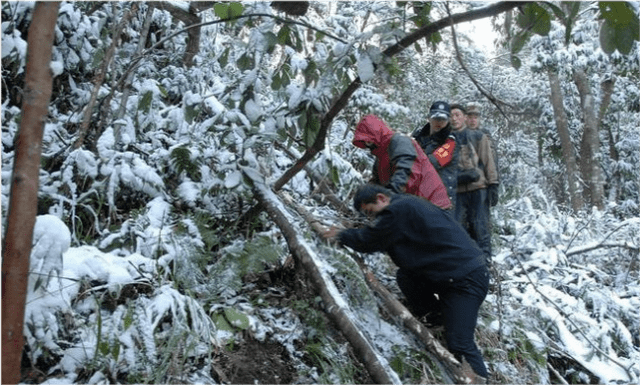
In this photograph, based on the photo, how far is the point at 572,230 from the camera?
695 cm

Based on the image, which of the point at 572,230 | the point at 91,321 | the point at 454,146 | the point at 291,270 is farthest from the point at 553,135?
the point at 91,321

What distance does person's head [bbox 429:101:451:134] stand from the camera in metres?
4.96

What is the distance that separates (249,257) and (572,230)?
4082 mm

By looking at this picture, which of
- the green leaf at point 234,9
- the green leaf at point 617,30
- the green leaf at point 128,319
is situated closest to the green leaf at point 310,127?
the green leaf at point 234,9

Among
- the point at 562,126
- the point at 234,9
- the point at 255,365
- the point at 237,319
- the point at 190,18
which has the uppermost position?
the point at 562,126

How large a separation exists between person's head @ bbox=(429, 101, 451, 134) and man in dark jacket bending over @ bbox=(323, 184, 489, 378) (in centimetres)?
113

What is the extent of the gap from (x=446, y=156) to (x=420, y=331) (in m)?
1.58

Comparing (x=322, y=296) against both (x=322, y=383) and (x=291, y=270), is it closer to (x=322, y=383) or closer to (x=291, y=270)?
(x=322, y=383)

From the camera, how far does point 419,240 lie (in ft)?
13.3

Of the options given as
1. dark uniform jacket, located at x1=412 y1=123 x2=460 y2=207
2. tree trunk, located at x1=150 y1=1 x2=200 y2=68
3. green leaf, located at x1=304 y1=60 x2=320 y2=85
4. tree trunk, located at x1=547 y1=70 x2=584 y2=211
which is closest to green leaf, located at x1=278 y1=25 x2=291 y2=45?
green leaf, located at x1=304 y1=60 x2=320 y2=85

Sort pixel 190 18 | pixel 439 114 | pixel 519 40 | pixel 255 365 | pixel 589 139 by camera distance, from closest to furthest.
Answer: pixel 519 40, pixel 255 365, pixel 439 114, pixel 190 18, pixel 589 139

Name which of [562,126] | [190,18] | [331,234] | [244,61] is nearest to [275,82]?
[244,61]

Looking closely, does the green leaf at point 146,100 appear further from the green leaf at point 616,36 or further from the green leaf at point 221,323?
the green leaf at point 616,36

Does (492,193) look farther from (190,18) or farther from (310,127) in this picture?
(190,18)
